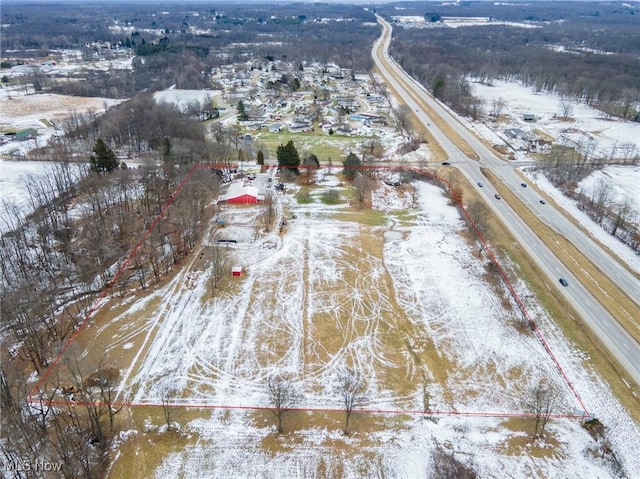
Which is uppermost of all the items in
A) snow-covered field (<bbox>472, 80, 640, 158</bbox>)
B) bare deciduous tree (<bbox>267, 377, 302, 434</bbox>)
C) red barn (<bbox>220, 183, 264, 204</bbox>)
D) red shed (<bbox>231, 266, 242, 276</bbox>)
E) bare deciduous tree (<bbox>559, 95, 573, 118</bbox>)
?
bare deciduous tree (<bbox>559, 95, 573, 118</bbox>)

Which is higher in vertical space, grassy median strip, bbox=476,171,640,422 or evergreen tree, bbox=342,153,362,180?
evergreen tree, bbox=342,153,362,180

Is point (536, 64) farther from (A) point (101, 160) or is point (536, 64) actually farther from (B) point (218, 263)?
(B) point (218, 263)

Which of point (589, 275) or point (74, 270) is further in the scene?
point (589, 275)

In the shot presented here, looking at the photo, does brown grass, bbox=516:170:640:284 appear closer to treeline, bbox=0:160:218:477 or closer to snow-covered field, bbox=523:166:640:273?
snow-covered field, bbox=523:166:640:273

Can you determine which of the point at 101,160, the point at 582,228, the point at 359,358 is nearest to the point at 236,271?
the point at 359,358

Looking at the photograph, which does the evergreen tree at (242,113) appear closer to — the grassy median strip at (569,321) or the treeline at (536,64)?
the treeline at (536,64)

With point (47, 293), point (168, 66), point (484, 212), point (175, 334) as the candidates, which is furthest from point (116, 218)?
point (168, 66)

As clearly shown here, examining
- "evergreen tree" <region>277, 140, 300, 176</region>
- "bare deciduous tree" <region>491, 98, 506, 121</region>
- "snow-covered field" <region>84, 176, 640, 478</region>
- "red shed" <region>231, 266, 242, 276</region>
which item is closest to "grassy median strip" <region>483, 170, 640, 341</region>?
"snow-covered field" <region>84, 176, 640, 478</region>
